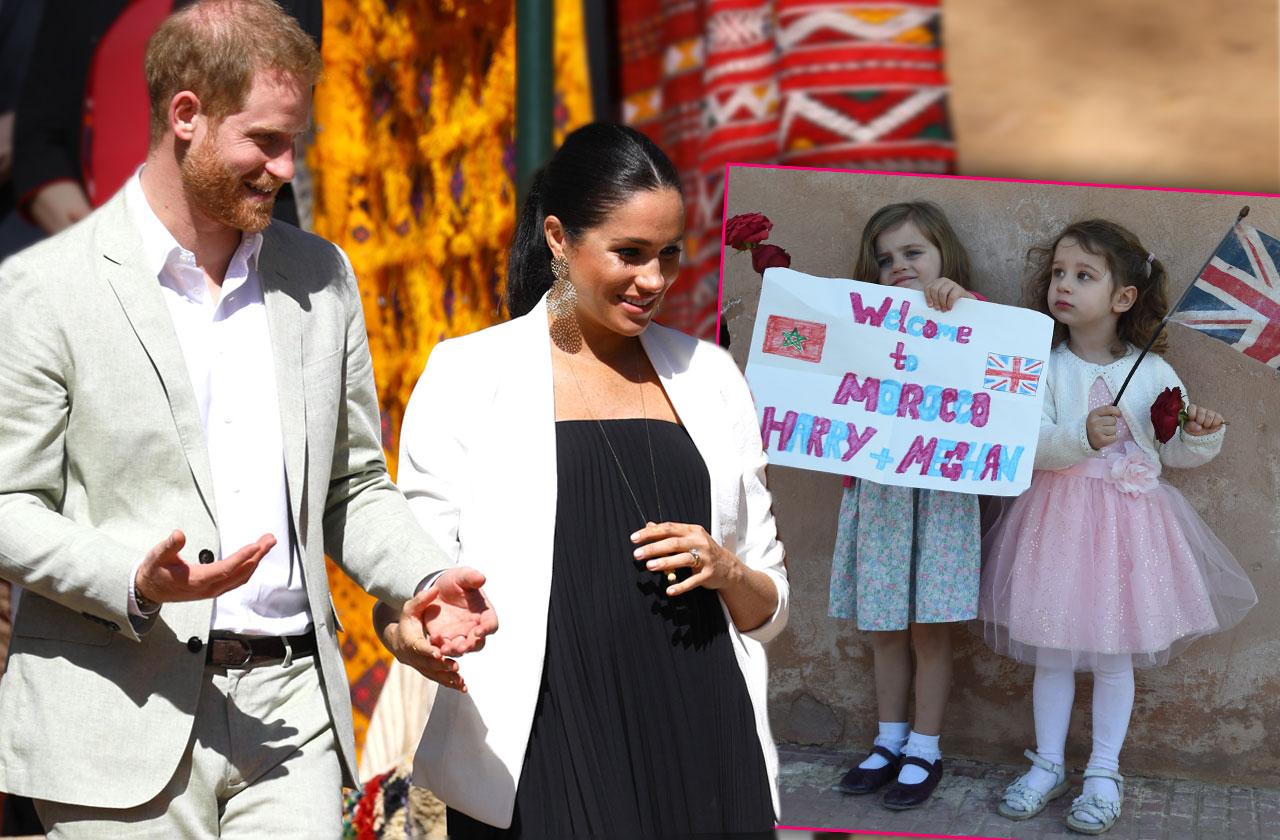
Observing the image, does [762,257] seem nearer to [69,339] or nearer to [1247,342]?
[1247,342]

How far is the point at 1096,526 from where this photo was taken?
2.94 m

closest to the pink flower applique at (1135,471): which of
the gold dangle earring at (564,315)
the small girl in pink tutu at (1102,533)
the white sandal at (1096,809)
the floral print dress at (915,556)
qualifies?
the small girl in pink tutu at (1102,533)

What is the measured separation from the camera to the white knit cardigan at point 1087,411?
286cm

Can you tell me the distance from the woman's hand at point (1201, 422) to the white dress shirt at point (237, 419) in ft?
5.04

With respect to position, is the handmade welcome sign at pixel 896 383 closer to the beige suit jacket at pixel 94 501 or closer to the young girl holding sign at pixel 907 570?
the young girl holding sign at pixel 907 570

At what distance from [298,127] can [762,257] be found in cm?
108

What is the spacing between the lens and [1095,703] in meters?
2.96

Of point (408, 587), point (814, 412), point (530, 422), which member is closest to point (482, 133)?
point (814, 412)

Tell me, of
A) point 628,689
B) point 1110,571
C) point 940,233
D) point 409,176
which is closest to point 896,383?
point 940,233

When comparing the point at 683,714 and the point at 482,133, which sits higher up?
the point at 482,133

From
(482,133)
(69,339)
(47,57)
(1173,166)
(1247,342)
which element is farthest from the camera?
(47,57)

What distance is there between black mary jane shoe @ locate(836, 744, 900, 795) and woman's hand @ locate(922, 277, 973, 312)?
0.83 m

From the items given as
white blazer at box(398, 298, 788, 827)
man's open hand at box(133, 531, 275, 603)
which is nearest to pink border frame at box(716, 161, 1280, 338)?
white blazer at box(398, 298, 788, 827)

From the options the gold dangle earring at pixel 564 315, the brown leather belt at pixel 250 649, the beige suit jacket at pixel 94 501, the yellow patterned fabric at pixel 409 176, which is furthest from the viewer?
the yellow patterned fabric at pixel 409 176
